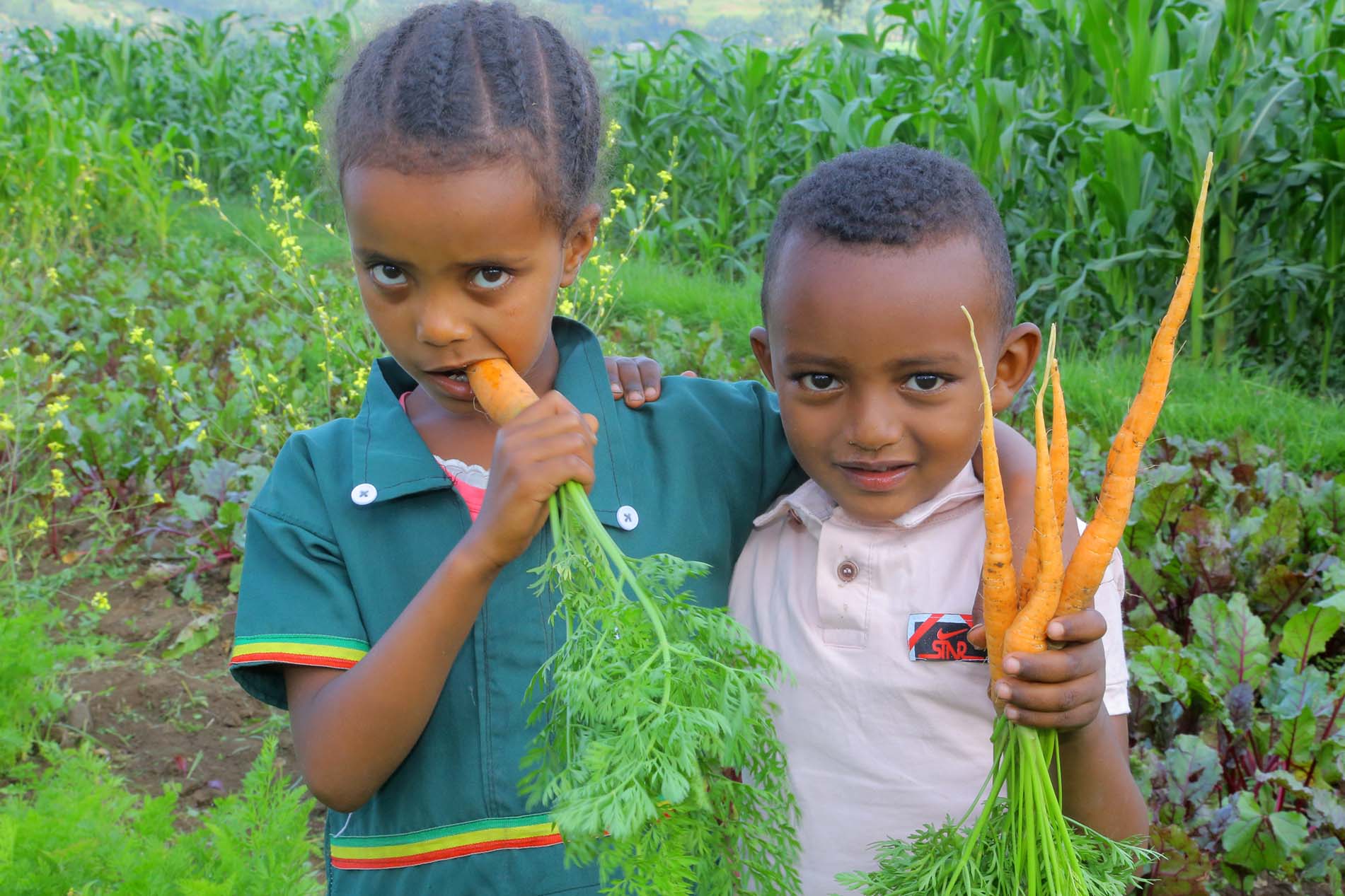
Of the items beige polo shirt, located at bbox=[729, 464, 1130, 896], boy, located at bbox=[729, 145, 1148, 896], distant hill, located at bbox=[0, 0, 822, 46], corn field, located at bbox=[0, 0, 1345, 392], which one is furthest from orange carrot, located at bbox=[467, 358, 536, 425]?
distant hill, located at bbox=[0, 0, 822, 46]

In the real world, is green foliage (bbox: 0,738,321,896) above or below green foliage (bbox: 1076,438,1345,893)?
above

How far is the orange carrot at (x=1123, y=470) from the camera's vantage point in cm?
157

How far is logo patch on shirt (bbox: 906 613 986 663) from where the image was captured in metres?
1.74

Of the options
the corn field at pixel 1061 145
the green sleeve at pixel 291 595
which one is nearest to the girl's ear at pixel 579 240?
the green sleeve at pixel 291 595

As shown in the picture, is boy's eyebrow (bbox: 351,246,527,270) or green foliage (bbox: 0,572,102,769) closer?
boy's eyebrow (bbox: 351,246,527,270)

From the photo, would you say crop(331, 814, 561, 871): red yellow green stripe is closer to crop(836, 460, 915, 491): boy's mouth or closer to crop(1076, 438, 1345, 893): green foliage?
crop(836, 460, 915, 491): boy's mouth

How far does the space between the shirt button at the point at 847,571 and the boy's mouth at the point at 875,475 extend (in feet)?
0.42

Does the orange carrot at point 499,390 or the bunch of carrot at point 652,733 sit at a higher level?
the orange carrot at point 499,390

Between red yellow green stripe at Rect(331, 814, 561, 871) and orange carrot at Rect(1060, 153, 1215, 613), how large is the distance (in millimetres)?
782

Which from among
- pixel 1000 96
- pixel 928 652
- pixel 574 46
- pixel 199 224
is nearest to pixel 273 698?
pixel 928 652

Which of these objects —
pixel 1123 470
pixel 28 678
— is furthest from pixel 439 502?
pixel 28 678

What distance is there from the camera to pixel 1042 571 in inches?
61.1

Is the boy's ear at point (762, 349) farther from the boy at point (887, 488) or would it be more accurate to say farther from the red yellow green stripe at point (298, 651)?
the red yellow green stripe at point (298, 651)

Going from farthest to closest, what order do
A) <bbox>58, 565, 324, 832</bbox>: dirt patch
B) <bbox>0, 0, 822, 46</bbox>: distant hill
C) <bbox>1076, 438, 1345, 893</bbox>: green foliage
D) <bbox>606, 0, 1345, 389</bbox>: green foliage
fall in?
<bbox>0, 0, 822, 46</bbox>: distant hill
<bbox>606, 0, 1345, 389</bbox>: green foliage
<bbox>58, 565, 324, 832</bbox>: dirt patch
<bbox>1076, 438, 1345, 893</bbox>: green foliage
